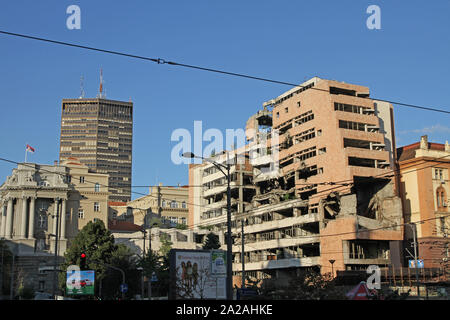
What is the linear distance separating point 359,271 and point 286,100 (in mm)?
29682

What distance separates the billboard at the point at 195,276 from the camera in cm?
3356

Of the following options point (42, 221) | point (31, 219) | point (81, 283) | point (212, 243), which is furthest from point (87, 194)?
point (81, 283)

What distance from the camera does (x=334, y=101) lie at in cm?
7775

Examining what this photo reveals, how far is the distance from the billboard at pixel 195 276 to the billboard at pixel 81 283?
867 inches

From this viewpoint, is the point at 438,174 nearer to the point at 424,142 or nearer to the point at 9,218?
the point at 424,142

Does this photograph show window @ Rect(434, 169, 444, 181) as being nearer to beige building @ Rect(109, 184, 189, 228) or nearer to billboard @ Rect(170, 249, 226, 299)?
billboard @ Rect(170, 249, 226, 299)

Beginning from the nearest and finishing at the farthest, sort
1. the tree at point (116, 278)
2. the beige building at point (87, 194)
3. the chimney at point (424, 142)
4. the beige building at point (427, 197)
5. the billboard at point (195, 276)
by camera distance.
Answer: the billboard at point (195, 276), the tree at point (116, 278), the beige building at point (427, 197), the chimney at point (424, 142), the beige building at point (87, 194)

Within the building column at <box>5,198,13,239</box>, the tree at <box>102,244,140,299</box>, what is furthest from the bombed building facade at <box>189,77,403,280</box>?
the building column at <box>5,198,13,239</box>

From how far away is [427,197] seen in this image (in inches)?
2968

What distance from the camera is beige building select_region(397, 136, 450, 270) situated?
71938mm

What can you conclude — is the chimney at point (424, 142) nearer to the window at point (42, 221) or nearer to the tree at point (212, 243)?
the tree at point (212, 243)

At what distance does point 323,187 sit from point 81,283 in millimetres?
36486

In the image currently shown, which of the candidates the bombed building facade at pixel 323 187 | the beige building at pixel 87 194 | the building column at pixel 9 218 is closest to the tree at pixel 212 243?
the bombed building facade at pixel 323 187
